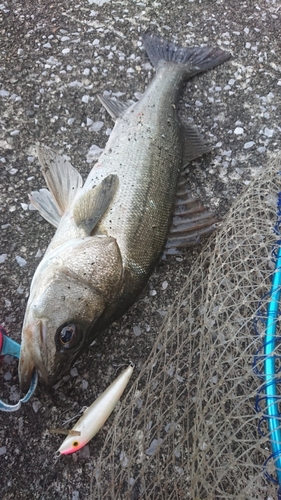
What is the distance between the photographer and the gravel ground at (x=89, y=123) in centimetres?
251

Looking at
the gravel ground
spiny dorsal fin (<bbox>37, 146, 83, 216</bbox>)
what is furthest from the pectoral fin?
the gravel ground

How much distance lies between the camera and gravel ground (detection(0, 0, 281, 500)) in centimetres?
251

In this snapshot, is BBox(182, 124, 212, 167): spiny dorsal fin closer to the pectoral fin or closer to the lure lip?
the pectoral fin

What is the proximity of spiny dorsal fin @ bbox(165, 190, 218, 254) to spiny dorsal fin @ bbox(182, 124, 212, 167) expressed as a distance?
14.7 inches

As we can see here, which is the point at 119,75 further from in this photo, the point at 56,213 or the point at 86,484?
the point at 86,484

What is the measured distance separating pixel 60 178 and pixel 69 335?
116 centimetres

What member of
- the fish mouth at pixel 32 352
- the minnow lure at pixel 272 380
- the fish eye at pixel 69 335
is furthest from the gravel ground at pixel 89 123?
the minnow lure at pixel 272 380

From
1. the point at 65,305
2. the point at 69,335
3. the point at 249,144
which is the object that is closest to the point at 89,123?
the point at 249,144

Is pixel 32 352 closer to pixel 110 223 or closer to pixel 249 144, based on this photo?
pixel 110 223

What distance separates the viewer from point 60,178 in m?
3.02

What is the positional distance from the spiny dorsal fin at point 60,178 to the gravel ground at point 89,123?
15 centimetres

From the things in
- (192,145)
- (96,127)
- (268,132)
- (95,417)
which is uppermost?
(96,127)

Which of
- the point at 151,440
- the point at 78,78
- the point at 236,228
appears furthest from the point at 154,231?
the point at 78,78

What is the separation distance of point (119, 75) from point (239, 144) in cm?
109
